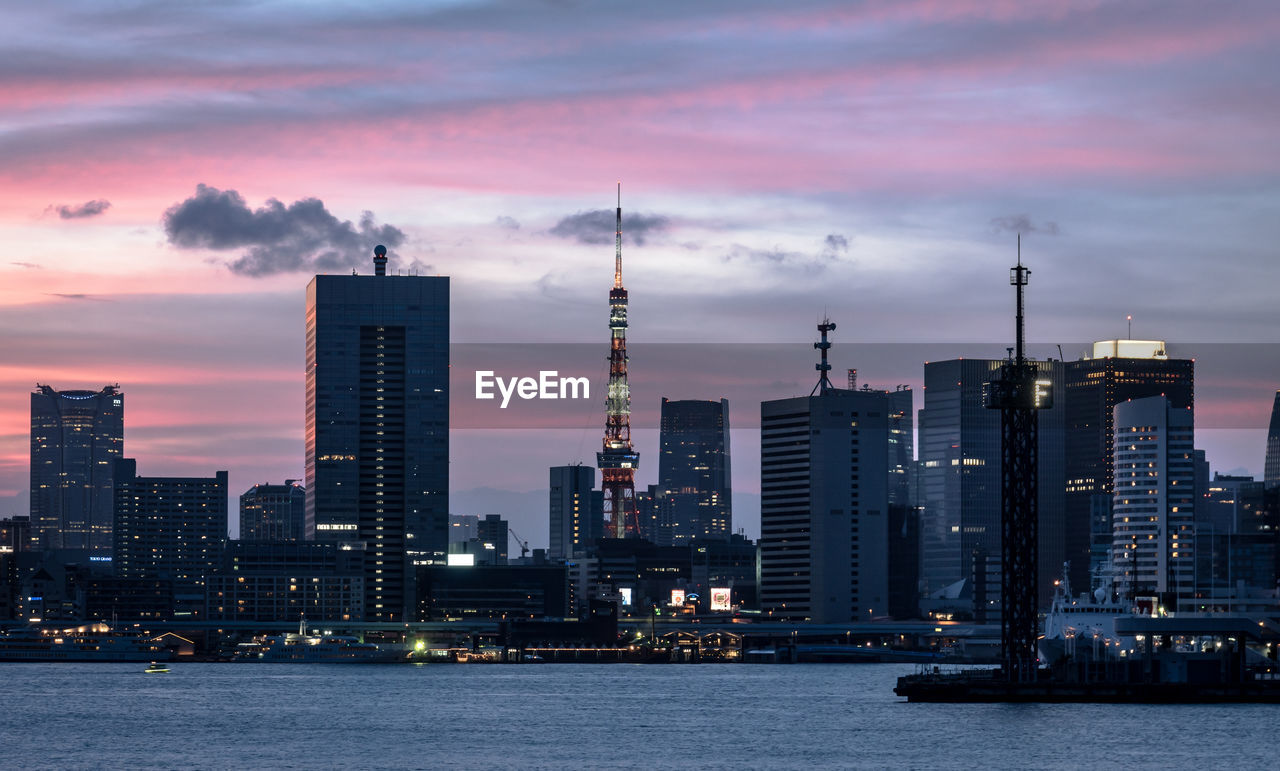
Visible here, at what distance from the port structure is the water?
430cm

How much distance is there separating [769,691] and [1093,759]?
286 ft

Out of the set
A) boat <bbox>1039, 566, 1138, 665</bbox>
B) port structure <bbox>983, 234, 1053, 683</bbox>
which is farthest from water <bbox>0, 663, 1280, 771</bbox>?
boat <bbox>1039, 566, 1138, 665</bbox>

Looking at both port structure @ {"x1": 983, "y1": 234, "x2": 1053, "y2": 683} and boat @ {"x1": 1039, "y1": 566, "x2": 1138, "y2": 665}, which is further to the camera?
boat @ {"x1": 1039, "y1": 566, "x2": 1138, "y2": 665}

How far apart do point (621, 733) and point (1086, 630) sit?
46.0 metres

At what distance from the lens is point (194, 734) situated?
129 metres

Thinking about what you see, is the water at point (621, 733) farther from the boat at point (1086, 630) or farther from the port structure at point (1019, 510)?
the boat at point (1086, 630)

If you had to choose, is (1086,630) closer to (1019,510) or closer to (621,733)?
(1019,510)

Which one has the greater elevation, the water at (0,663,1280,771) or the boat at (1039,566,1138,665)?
the boat at (1039,566,1138,665)

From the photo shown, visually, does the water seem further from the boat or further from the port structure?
the boat

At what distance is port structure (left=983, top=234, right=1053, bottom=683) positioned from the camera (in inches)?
5379

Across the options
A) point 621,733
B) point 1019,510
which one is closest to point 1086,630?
point 1019,510

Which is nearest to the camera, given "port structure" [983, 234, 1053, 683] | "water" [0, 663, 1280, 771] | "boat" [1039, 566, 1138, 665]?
"water" [0, 663, 1280, 771]

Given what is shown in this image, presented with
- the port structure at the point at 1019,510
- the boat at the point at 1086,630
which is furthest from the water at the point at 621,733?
the boat at the point at 1086,630

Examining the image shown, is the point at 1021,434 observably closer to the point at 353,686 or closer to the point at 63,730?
the point at 63,730
